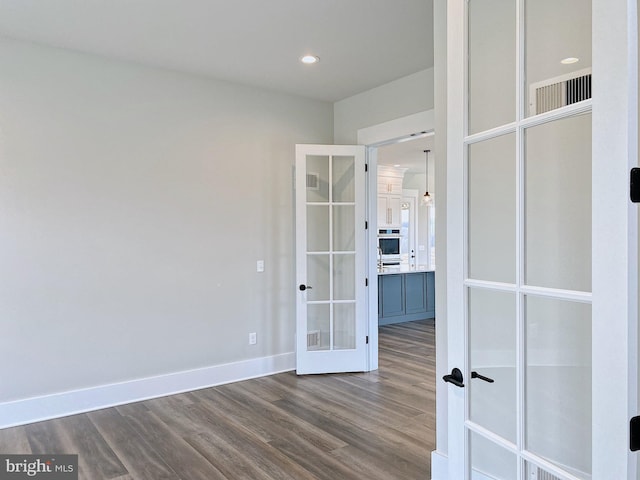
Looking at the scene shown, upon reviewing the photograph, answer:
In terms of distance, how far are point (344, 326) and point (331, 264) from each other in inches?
26.9

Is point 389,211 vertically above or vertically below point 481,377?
above

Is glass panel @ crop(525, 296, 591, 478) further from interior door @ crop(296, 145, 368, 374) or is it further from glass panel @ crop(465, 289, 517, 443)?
interior door @ crop(296, 145, 368, 374)

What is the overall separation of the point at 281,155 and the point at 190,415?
275 cm

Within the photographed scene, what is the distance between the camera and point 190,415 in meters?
3.59

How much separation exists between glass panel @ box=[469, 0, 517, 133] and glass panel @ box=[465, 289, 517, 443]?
1.99 ft

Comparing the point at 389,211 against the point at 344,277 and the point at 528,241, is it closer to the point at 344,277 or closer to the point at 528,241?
the point at 344,277

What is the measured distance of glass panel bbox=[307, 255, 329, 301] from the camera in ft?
15.6

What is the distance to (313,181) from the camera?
473 cm

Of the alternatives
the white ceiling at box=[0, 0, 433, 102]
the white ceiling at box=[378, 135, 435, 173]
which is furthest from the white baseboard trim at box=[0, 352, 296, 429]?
the white ceiling at box=[378, 135, 435, 173]

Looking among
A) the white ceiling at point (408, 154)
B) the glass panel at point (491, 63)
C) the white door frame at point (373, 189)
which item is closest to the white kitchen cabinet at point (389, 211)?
the white ceiling at point (408, 154)

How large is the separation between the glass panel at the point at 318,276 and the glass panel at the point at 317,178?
0.64 metres

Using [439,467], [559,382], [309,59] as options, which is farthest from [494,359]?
[309,59]

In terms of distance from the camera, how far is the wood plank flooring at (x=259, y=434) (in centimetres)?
274

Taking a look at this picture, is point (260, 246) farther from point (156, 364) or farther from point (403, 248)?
point (403, 248)
